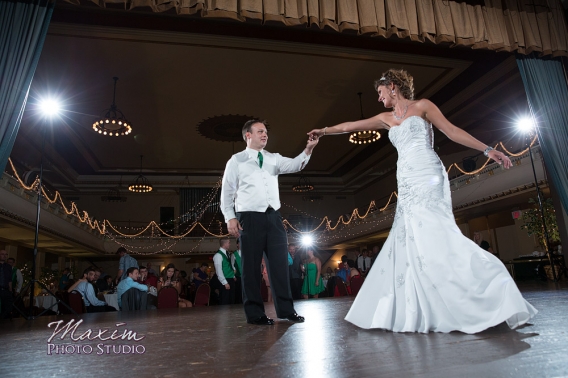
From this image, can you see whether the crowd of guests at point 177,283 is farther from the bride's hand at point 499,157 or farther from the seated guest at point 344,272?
the bride's hand at point 499,157

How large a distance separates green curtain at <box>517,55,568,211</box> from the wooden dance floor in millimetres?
3631

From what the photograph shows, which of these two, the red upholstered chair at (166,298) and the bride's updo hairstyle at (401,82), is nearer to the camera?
the bride's updo hairstyle at (401,82)

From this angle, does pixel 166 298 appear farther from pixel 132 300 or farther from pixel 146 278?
pixel 146 278

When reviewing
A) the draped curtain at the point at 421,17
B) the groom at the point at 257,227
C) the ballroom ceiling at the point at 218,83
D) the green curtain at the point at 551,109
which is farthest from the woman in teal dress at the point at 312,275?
the groom at the point at 257,227

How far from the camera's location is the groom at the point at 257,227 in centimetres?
294

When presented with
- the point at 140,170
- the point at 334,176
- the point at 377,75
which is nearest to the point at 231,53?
the point at 377,75

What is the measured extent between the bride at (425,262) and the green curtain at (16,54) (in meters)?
3.19

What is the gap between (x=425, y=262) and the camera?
2326 mm

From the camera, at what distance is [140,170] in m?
17.0

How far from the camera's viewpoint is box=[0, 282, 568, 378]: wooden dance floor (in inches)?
51.8

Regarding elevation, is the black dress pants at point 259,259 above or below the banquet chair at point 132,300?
above

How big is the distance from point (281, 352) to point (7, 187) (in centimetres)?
1106

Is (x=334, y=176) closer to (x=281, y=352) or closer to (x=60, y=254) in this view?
(x=60, y=254)

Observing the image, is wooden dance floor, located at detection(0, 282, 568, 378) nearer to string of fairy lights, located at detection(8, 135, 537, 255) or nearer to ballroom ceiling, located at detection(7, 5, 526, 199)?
ballroom ceiling, located at detection(7, 5, 526, 199)
